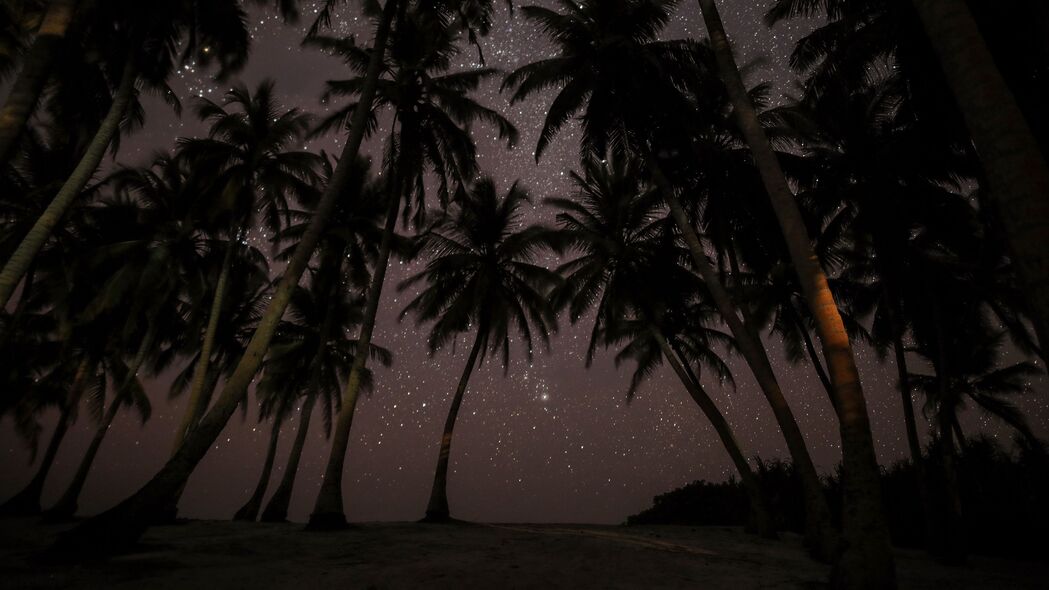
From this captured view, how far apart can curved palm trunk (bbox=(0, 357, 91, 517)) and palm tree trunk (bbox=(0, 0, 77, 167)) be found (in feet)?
43.9

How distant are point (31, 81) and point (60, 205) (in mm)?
3303

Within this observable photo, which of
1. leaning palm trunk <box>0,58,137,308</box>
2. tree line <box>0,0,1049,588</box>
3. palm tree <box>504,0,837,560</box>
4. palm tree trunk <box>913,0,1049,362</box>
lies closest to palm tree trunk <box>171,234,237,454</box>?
tree line <box>0,0,1049,588</box>

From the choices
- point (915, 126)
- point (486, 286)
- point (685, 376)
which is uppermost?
point (915, 126)

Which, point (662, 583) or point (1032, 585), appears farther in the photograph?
point (1032, 585)

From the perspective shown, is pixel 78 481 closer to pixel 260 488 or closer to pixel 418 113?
pixel 260 488

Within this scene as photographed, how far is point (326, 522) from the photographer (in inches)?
391

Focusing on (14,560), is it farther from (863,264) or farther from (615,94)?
(863,264)

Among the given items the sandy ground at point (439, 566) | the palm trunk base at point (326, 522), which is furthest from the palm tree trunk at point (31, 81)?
the palm trunk base at point (326, 522)

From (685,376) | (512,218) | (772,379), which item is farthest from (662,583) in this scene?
(512,218)

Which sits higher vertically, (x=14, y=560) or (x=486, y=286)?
(x=486, y=286)

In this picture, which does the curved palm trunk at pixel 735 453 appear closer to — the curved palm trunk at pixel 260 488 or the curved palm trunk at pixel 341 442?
the curved palm trunk at pixel 341 442

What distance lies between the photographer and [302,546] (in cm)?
737

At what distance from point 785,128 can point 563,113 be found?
19.4ft

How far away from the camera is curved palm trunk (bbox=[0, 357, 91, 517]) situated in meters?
13.7
